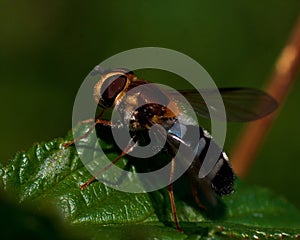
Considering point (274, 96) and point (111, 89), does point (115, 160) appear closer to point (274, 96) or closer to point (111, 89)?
point (111, 89)

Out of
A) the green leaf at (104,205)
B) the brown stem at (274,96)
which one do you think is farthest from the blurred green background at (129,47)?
the green leaf at (104,205)

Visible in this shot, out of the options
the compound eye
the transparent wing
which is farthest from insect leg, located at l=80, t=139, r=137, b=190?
the transparent wing

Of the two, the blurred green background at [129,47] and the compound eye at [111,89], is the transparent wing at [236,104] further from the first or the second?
the blurred green background at [129,47]

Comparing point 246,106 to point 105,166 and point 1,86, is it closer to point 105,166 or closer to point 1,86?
point 105,166

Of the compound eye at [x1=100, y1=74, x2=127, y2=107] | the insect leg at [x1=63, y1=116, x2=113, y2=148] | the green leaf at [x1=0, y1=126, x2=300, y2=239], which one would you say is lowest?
the green leaf at [x1=0, y1=126, x2=300, y2=239]

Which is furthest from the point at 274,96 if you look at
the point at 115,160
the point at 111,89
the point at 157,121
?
the point at 115,160

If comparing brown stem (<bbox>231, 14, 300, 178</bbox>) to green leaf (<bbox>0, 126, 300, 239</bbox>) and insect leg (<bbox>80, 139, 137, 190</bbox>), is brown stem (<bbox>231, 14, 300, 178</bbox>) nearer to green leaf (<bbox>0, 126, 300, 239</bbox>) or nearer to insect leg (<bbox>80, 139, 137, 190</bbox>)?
green leaf (<bbox>0, 126, 300, 239</bbox>)

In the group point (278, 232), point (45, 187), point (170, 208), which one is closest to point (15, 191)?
point (45, 187)
